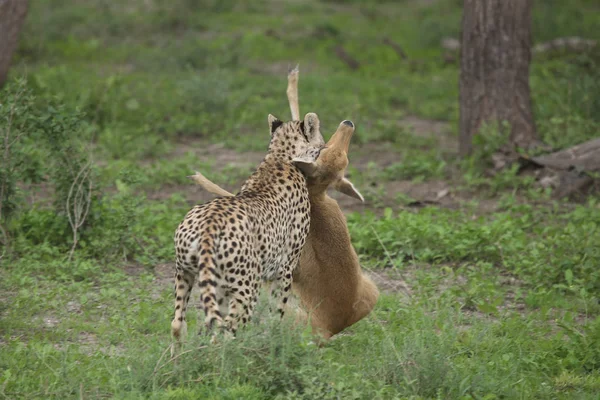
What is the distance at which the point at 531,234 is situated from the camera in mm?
8578

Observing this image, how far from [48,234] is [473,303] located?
3.64 meters

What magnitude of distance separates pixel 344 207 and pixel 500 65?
8.73ft

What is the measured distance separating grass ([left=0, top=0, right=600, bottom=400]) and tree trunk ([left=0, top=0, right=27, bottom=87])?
57cm

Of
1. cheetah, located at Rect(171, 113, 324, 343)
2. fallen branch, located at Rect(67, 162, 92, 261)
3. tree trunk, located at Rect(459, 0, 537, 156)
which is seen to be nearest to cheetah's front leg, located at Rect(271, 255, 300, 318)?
cheetah, located at Rect(171, 113, 324, 343)

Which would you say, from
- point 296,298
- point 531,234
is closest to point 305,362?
point 296,298

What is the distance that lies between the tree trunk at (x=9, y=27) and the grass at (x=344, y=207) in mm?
571

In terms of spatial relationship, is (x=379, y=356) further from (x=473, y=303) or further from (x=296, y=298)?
(x=473, y=303)

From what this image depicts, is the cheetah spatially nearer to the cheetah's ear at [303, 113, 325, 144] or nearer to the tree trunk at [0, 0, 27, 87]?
the cheetah's ear at [303, 113, 325, 144]

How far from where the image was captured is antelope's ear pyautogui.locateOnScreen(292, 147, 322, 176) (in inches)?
238

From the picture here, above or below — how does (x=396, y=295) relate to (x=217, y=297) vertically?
below

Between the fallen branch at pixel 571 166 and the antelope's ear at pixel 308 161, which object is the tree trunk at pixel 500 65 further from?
the antelope's ear at pixel 308 161

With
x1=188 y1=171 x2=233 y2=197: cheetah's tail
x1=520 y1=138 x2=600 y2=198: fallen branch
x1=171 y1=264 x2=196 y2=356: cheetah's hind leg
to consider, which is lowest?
x1=520 y1=138 x2=600 y2=198: fallen branch

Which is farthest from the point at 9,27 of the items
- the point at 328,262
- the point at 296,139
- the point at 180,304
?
the point at 180,304

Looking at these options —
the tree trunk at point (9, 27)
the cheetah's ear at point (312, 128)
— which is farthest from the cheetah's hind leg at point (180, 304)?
the tree trunk at point (9, 27)
